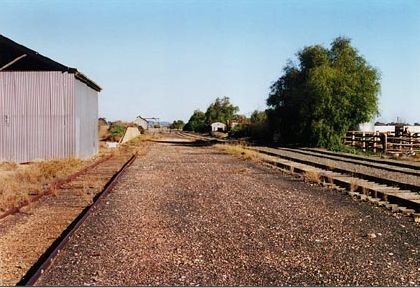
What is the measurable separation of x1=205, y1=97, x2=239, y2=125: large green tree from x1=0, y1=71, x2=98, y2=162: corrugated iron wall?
10756cm

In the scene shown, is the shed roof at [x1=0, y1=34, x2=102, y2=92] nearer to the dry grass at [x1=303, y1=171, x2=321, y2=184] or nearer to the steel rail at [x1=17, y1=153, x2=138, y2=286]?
the dry grass at [x1=303, y1=171, x2=321, y2=184]

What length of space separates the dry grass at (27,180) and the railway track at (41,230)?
1.83 feet

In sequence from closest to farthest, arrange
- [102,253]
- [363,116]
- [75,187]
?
1. [102,253]
2. [75,187]
3. [363,116]

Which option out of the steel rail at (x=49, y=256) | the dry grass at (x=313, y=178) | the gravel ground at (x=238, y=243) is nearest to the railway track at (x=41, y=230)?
the steel rail at (x=49, y=256)

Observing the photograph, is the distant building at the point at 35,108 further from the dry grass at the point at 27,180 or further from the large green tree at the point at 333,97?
the large green tree at the point at 333,97

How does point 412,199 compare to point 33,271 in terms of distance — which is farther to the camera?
point 412,199

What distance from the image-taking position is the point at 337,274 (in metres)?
6.27

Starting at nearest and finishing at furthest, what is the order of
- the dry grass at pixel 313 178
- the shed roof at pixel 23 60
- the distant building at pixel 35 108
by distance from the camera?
1. the dry grass at pixel 313 178
2. the shed roof at pixel 23 60
3. the distant building at pixel 35 108

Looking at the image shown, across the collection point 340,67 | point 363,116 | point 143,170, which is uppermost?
point 340,67

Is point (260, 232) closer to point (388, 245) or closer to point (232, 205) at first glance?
point (388, 245)

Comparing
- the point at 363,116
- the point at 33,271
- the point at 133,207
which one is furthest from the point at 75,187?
the point at 363,116

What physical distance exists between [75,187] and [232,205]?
5.39m

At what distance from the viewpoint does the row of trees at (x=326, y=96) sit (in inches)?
1615

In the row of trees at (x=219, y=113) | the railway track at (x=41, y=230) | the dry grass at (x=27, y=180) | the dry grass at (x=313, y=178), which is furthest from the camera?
the row of trees at (x=219, y=113)
